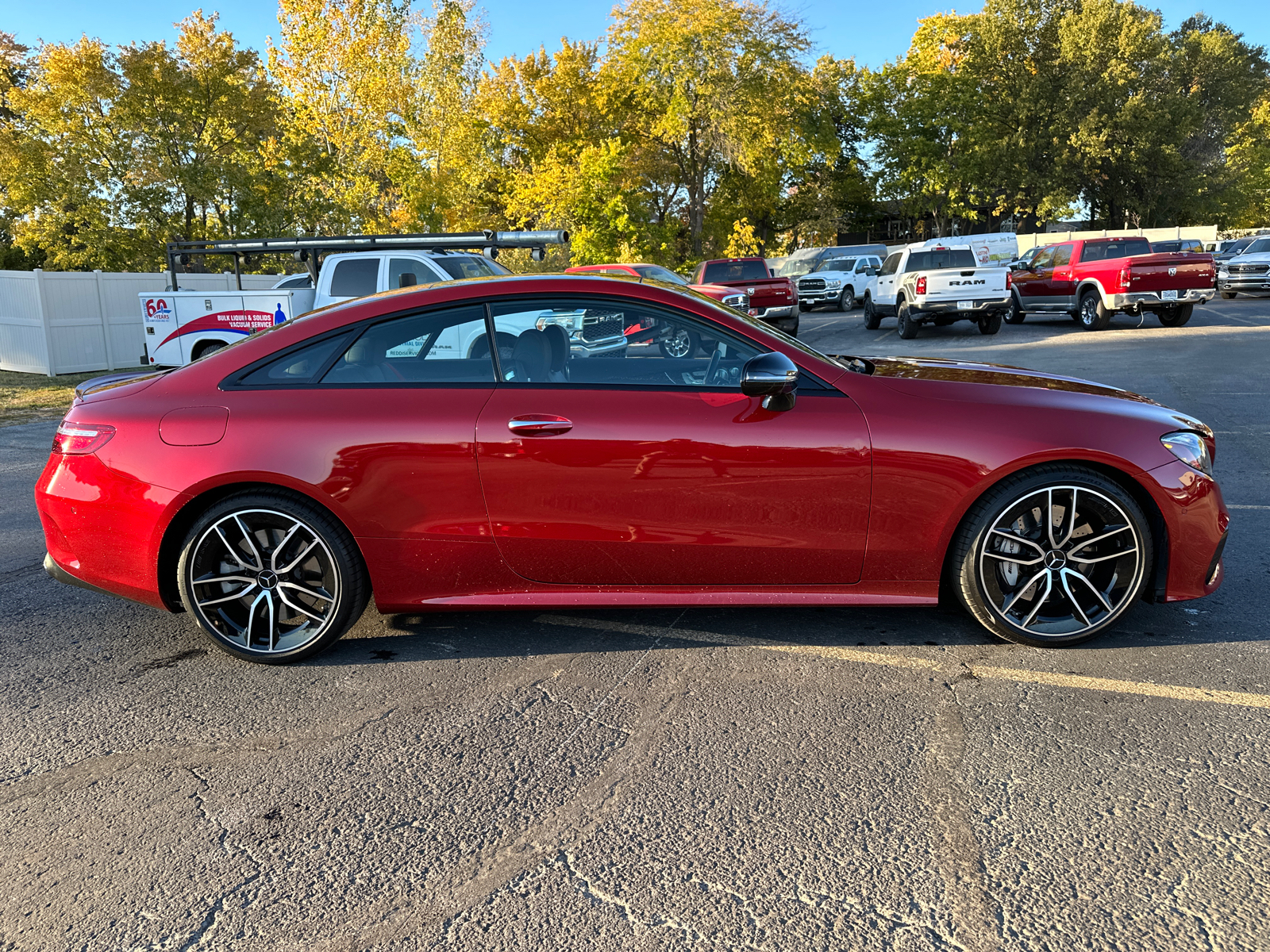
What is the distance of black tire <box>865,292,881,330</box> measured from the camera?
21.8 metres

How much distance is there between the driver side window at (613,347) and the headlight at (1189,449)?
5.57 feet

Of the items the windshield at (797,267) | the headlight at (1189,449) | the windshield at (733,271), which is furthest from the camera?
the windshield at (797,267)

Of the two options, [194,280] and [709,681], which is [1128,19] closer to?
[194,280]

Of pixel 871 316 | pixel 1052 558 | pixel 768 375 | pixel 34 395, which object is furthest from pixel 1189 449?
pixel 871 316

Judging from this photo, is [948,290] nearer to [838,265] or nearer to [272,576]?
[838,265]

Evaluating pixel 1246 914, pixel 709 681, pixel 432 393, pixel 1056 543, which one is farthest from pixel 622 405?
pixel 1246 914

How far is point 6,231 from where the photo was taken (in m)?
32.9

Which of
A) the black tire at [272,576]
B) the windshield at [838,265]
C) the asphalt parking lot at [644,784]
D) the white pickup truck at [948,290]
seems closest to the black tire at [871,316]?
the white pickup truck at [948,290]

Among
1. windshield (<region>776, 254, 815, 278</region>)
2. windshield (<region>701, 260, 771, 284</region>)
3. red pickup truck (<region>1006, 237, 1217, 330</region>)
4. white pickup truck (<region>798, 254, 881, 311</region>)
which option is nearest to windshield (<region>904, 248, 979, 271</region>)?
red pickup truck (<region>1006, 237, 1217, 330</region>)

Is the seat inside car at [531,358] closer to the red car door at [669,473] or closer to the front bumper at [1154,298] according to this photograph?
the red car door at [669,473]

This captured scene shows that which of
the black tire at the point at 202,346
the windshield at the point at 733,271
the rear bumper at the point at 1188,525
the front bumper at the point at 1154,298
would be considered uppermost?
the windshield at the point at 733,271

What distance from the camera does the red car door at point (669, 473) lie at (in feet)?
11.8

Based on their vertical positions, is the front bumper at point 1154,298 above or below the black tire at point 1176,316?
above

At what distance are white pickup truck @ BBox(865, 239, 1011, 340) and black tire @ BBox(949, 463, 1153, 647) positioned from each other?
15.2m
